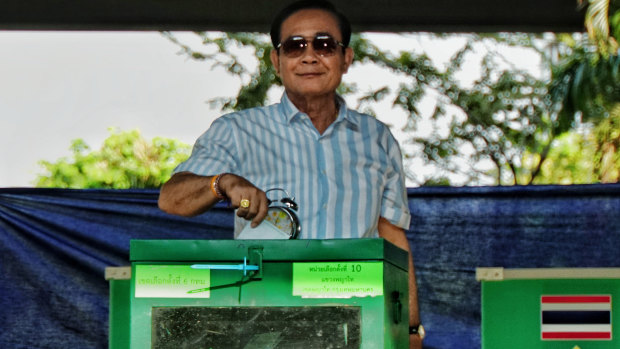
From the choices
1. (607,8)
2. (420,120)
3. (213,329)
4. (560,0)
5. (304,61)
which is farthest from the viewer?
(420,120)

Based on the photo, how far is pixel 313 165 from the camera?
2891 millimetres

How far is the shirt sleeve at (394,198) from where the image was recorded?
9.93 ft

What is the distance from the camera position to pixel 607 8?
8.67 meters

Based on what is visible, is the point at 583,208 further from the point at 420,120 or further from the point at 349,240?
the point at 420,120

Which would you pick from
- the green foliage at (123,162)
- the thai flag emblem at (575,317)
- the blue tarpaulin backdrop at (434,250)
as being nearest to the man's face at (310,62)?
the thai flag emblem at (575,317)

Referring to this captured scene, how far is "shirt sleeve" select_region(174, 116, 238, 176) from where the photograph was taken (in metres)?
2.67

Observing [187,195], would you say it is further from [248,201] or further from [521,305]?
[521,305]

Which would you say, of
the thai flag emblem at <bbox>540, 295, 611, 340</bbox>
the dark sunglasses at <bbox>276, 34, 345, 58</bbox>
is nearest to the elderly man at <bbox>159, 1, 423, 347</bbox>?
the dark sunglasses at <bbox>276, 34, 345, 58</bbox>

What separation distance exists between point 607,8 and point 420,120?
4.47 metres

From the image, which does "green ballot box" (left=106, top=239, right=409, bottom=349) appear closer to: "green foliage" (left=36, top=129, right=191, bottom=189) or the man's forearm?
the man's forearm

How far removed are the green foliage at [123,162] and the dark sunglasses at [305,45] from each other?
17.0 meters

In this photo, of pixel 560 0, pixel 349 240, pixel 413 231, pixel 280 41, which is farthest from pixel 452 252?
pixel 349 240

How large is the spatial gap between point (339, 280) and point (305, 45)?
1.11m

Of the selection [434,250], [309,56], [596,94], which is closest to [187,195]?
[309,56]
